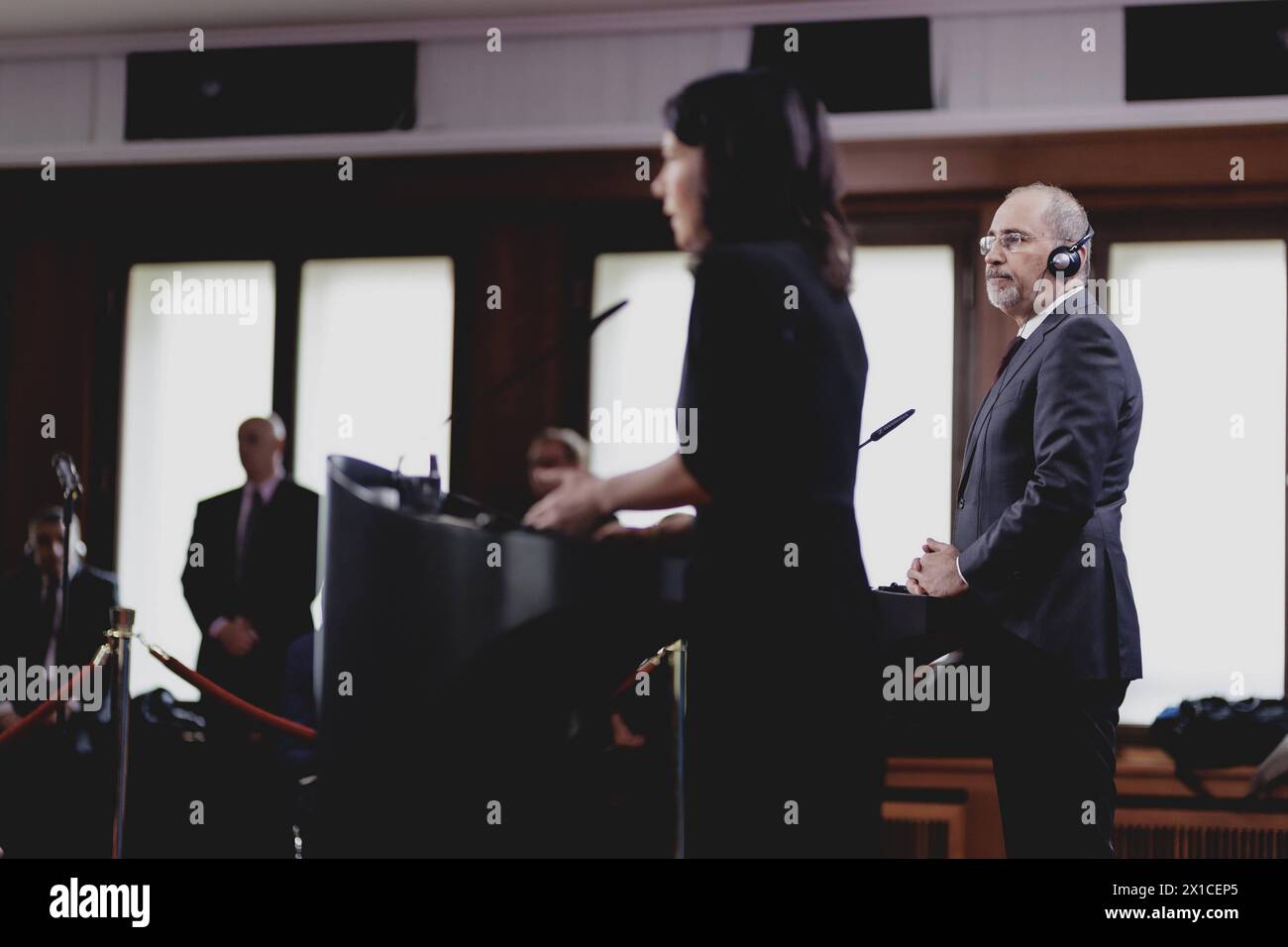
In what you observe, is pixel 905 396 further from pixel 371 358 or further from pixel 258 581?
pixel 258 581

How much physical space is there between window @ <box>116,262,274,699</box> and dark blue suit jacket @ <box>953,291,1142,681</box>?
383 centimetres

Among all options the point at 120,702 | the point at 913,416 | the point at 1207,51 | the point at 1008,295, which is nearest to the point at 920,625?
the point at 1008,295

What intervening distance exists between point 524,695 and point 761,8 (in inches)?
161

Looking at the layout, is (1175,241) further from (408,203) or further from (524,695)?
(524,695)

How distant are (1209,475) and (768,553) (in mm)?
3723

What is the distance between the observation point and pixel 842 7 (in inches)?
190

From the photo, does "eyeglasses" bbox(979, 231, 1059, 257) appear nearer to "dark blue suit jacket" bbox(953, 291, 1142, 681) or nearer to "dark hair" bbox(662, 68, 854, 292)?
"dark blue suit jacket" bbox(953, 291, 1142, 681)

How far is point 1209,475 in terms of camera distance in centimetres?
450

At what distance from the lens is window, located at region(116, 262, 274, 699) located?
5.27 metres

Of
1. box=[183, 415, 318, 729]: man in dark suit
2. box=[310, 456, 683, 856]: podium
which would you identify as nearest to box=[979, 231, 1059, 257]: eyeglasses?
box=[310, 456, 683, 856]: podium

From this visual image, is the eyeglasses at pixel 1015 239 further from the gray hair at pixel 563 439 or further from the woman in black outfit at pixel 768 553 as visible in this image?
the gray hair at pixel 563 439

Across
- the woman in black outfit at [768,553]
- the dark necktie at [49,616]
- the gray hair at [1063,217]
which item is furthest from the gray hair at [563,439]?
the woman in black outfit at [768,553]

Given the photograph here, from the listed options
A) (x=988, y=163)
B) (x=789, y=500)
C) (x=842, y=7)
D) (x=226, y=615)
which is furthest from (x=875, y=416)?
(x=789, y=500)

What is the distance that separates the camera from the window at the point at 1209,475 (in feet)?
14.7
